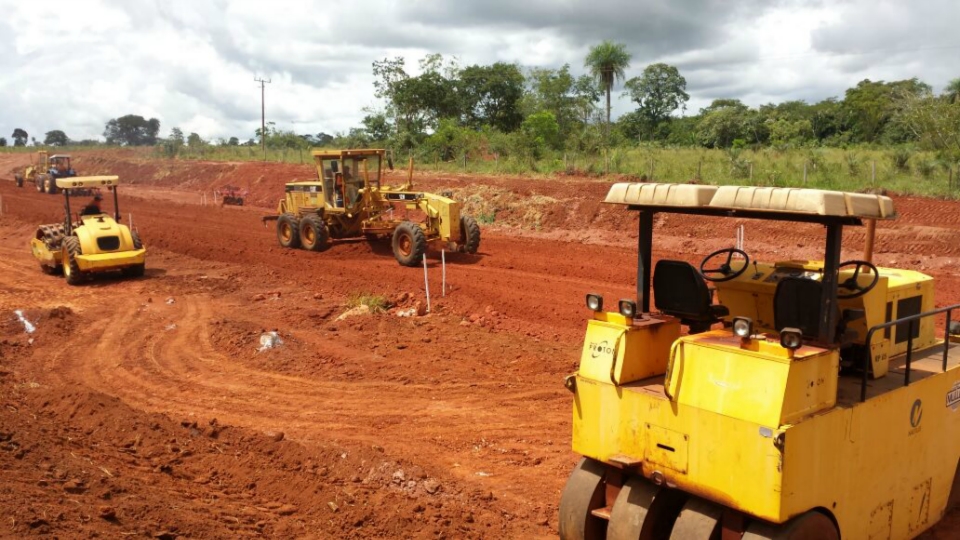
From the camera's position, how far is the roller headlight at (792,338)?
416 centimetres

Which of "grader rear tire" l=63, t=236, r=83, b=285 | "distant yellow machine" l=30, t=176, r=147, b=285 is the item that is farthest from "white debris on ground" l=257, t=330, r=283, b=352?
"grader rear tire" l=63, t=236, r=83, b=285

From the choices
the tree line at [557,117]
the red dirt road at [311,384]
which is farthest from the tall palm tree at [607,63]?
the red dirt road at [311,384]

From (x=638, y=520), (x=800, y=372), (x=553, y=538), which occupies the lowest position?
(x=553, y=538)

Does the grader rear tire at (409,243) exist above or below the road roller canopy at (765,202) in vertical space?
below

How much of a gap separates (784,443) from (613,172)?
2667 cm

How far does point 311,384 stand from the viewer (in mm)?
10242

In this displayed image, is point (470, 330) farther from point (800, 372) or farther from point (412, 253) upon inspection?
point (800, 372)

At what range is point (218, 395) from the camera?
991cm

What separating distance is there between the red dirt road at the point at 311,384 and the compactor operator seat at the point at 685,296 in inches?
81.6

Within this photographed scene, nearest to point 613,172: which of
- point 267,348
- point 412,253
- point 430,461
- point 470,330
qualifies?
point 412,253

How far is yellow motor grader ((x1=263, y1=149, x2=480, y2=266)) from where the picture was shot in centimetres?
1803

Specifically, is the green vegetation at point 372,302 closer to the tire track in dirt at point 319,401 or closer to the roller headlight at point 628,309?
the tire track in dirt at point 319,401

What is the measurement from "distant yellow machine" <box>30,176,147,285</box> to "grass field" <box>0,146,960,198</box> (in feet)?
57.3

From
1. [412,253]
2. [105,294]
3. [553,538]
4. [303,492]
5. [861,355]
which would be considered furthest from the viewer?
[412,253]
